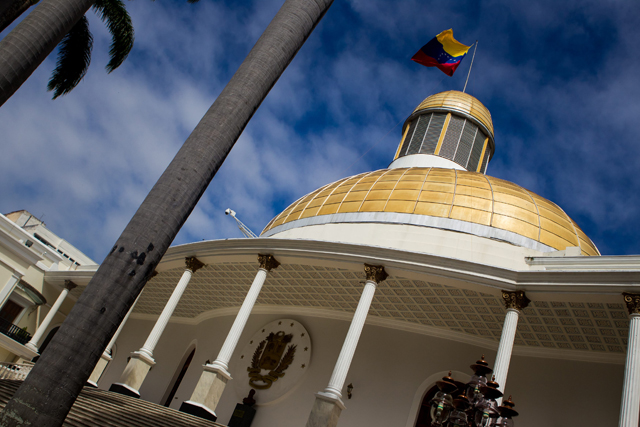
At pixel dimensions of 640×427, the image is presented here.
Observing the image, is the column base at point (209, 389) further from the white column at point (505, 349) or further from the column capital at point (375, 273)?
the white column at point (505, 349)

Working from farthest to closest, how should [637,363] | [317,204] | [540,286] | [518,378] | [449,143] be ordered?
[449,143] < [317,204] < [518,378] < [540,286] < [637,363]

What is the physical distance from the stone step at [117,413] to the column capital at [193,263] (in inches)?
197

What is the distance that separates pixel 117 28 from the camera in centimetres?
1288

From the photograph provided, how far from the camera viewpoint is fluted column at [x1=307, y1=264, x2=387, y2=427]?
11383mm

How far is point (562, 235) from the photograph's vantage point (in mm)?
16094


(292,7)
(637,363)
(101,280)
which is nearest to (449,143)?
(637,363)

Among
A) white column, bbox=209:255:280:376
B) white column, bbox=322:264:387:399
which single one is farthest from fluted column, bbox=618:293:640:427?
white column, bbox=209:255:280:376

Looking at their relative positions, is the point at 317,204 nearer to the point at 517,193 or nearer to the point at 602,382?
→ the point at 517,193

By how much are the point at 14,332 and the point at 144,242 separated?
83.7 feet

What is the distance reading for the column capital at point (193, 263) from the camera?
17.5m

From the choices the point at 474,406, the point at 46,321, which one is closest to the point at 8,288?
the point at 46,321

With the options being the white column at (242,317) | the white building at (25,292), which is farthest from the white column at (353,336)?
the white building at (25,292)

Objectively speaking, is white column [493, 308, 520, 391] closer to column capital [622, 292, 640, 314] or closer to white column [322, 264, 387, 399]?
column capital [622, 292, 640, 314]

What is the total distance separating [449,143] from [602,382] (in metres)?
16.0
